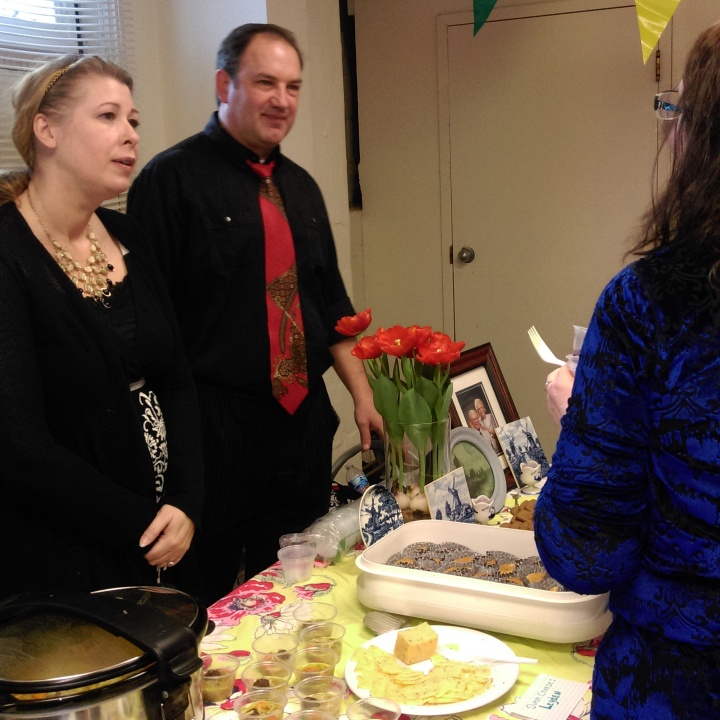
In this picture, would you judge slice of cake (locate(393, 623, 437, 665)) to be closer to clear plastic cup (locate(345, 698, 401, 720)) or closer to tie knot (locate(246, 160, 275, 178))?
clear plastic cup (locate(345, 698, 401, 720))

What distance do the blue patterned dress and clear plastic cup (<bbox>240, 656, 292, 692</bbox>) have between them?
420 mm

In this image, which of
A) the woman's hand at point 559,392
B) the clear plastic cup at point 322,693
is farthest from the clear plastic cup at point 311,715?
the woman's hand at point 559,392

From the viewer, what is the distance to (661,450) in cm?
89

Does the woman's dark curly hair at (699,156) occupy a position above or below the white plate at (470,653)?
above

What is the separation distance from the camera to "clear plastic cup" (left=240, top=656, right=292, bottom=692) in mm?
1163

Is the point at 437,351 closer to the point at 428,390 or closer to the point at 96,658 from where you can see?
the point at 428,390

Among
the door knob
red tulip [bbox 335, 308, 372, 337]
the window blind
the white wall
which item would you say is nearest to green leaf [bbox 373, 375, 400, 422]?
red tulip [bbox 335, 308, 372, 337]

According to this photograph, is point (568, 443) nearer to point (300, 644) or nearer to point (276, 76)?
point (300, 644)

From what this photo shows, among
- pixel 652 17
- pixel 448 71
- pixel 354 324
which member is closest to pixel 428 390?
pixel 354 324

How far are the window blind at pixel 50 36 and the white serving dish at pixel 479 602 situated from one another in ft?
5.73

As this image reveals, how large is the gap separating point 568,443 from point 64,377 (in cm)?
102

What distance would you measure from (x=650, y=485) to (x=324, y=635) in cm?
57

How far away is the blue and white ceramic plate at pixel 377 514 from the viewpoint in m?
1.60

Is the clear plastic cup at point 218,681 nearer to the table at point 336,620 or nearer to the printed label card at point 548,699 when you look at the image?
the table at point 336,620
